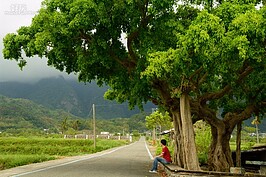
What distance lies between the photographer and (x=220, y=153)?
18.8 meters

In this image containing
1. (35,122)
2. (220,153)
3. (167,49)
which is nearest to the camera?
(167,49)

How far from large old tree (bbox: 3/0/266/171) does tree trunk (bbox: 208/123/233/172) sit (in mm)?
54

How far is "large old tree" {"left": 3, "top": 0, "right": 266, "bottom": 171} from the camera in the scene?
10.5m

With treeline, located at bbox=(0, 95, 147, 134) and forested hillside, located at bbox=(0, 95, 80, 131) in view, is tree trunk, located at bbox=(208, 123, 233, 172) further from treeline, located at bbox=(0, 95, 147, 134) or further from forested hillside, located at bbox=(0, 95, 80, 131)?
forested hillside, located at bbox=(0, 95, 80, 131)

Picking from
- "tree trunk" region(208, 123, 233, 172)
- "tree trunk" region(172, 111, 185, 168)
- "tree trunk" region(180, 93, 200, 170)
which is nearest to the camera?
"tree trunk" region(180, 93, 200, 170)

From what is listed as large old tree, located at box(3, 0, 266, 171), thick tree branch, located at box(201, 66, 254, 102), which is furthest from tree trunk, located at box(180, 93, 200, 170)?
thick tree branch, located at box(201, 66, 254, 102)

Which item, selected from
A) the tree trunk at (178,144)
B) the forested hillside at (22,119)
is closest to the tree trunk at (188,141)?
the tree trunk at (178,144)

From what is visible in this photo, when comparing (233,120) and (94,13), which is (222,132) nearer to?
(233,120)

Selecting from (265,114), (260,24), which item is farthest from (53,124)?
(260,24)

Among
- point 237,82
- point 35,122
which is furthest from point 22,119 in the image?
point 237,82

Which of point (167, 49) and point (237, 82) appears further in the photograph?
point (237, 82)

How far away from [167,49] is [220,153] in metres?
8.06

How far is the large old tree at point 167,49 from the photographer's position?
10.5m

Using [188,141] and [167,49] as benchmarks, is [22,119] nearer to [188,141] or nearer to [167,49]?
[188,141]
